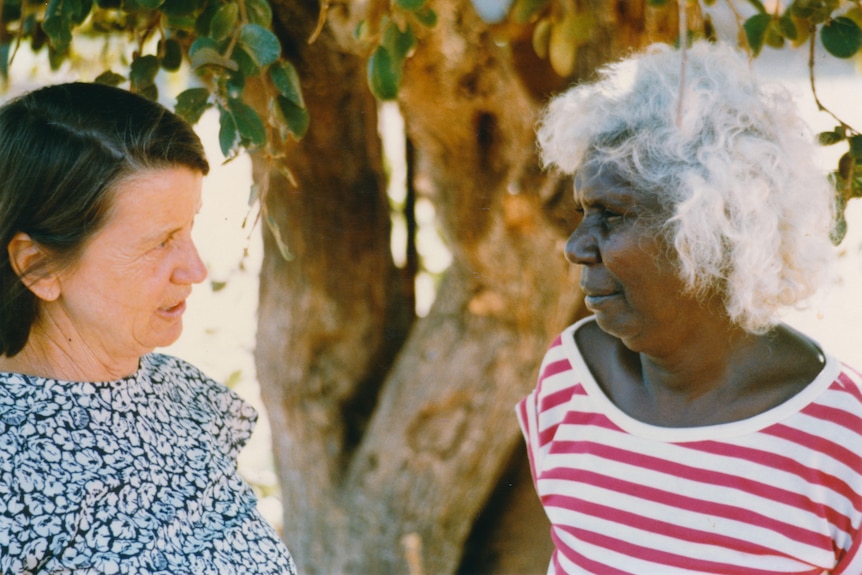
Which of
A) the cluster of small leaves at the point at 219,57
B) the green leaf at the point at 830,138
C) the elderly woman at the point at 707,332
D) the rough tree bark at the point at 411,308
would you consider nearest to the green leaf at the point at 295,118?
the cluster of small leaves at the point at 219,57

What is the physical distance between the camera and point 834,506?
5.34 ft

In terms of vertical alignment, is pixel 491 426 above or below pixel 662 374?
below

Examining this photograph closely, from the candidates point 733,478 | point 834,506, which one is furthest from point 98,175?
point 834,506

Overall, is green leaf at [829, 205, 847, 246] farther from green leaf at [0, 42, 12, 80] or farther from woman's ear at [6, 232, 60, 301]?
green leaf at [0, 42, 12, 80]

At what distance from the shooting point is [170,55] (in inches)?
89.7

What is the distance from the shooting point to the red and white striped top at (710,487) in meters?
1.64

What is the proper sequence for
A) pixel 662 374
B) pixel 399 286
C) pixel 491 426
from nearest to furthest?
pixel 662 374
pixel 491 426
pixel 399 286

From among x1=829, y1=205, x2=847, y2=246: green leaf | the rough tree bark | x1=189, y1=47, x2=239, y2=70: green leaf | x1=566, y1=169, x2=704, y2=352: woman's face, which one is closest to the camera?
x1=566, y1=169, x2=704, y2=352: woman's face

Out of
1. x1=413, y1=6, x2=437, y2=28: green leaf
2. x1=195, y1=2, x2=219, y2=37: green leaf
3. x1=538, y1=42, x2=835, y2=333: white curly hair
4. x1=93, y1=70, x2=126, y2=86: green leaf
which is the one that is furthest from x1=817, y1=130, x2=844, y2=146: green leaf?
x1=93, y1=70, x2=126, y2=86: green leaf

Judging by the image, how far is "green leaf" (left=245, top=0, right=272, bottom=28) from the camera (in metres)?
2.01

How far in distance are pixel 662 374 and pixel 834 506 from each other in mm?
375

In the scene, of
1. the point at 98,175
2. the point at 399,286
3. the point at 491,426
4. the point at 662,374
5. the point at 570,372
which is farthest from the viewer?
the point at 399,286

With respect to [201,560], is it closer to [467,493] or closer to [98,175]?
[98,175]

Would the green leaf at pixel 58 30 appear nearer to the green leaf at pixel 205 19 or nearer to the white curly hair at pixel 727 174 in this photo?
the green leaf at pixel 205 19
